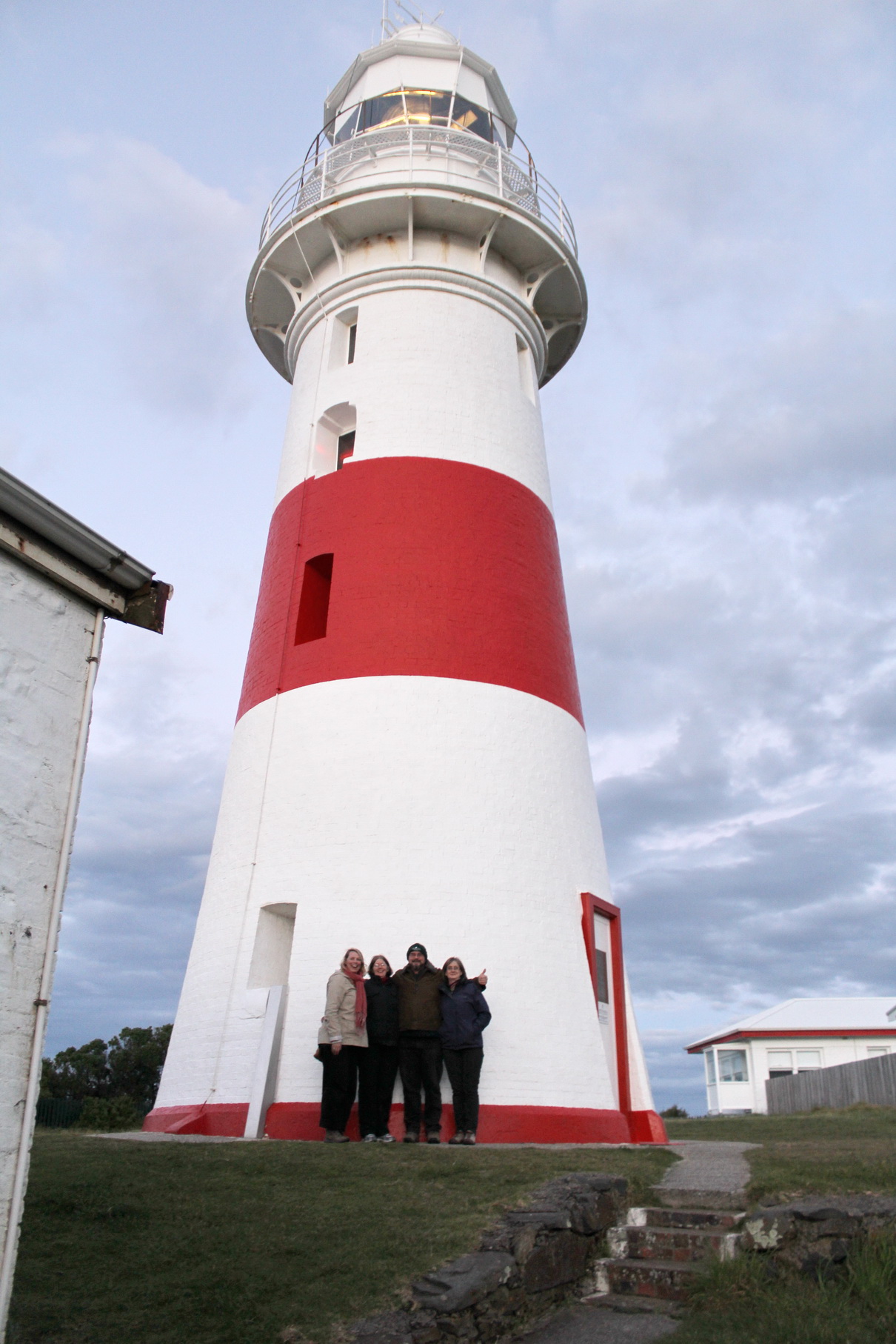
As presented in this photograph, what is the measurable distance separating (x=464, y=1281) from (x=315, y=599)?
907 centimetres

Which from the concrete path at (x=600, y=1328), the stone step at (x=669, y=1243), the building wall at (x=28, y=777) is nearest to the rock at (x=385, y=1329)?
the concrete path at (x=600, y=1328)

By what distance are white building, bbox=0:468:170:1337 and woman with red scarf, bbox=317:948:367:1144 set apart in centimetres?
522

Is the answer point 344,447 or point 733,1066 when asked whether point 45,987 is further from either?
point 733,1066

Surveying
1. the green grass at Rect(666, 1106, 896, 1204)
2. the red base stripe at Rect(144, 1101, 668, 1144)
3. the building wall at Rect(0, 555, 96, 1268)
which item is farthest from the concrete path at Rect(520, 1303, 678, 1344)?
the red base stripe at Rect(144, 1101, 668, 1144)

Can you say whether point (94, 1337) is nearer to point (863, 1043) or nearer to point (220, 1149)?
A: point (220, 1149)

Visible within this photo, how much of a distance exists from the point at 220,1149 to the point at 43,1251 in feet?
7.99

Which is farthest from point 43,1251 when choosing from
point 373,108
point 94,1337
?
point 373,108

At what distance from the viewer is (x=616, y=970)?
11719 millimetres

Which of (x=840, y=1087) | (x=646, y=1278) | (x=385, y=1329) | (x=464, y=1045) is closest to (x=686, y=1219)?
(x=646, y=1278)

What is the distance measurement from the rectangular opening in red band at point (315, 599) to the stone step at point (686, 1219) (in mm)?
7709

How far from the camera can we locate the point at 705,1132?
45.7ft

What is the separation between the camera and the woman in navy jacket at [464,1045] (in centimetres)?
905

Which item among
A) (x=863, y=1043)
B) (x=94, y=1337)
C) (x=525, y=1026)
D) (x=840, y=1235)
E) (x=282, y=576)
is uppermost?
(x=282, y=576)

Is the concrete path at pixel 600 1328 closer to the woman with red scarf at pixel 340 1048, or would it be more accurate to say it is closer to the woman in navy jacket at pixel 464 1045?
the woman in navy jacket at pixel 464 1045
